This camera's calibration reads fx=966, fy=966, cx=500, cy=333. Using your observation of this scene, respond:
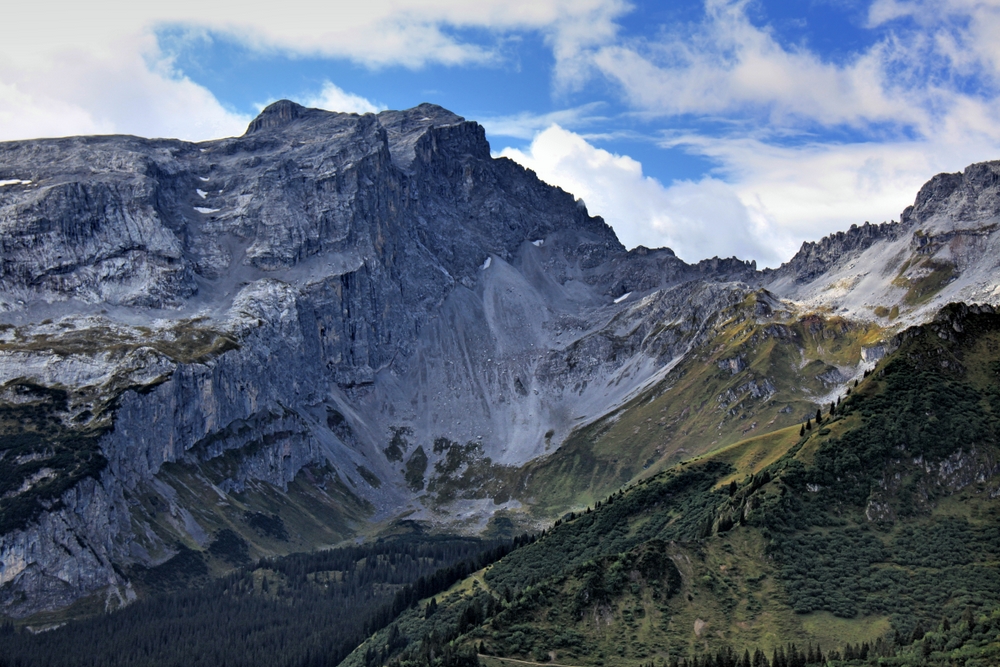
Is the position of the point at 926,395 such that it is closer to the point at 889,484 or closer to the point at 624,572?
the point at 889,484

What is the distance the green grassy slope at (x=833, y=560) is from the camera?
144m

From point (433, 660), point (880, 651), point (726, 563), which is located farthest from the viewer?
point (726, 563)

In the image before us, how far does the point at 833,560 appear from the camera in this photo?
157 m

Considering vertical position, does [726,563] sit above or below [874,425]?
below

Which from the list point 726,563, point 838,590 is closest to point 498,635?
point 726,563

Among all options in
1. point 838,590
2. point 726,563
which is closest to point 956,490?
point 838,590

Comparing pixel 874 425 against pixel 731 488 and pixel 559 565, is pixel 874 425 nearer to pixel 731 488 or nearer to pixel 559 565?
pixel 731 488

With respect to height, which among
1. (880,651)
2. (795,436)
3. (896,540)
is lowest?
(880,651)

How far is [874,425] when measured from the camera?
17650 cm

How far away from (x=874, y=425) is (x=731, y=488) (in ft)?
94.5

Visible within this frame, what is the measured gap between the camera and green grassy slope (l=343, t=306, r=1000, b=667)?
143875mm

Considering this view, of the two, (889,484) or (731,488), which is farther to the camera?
(731,488)

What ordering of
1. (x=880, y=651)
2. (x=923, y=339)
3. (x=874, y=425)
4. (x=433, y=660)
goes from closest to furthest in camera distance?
1. (x=880, y=651)
2. (x=433, y=660)
3. (x=874, y=425)
4. (x=923, y=339)

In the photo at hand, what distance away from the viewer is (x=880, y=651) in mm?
131625
